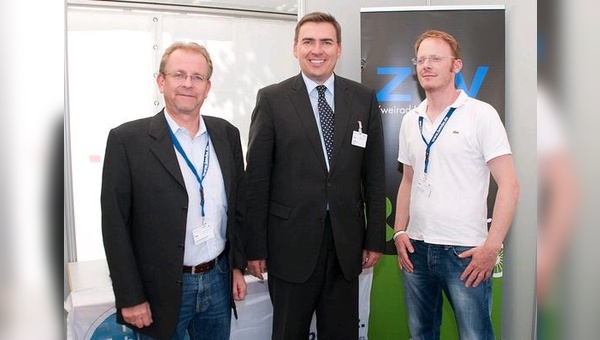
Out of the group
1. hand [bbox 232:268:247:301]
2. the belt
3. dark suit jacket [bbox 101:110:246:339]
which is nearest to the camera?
dark suit jacket [bbox 101:110:246:339]

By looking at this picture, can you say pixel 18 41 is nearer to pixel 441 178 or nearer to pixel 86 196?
pixel 441 178

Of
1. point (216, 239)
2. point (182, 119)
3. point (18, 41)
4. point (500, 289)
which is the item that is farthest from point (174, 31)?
point (18, 41)

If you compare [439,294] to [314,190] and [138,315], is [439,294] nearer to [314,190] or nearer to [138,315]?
[314,190]

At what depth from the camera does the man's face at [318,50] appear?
7.34 ft

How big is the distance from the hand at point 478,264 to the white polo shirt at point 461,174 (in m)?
0.04

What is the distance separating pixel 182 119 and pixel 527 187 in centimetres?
238

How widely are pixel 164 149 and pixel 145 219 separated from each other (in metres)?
0.26

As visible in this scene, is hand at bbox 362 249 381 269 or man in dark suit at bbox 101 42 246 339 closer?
man in dark suit at bbox 101 42 246 339

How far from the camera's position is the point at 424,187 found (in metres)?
2.14

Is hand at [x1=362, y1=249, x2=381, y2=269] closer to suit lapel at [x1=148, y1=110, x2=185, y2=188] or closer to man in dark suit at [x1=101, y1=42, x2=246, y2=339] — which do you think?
man in dark suit at [x1=101, y1=42, x2=246, y2=339]

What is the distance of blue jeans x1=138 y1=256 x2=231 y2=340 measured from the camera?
5.81ft

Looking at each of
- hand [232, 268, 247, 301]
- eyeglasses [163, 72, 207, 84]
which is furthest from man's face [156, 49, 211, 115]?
hand [232, 268, 247, 301]

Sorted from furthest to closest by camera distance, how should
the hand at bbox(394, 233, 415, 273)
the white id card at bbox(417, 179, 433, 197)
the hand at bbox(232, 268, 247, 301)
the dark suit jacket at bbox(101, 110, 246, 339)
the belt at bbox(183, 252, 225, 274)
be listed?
the hand at bbox(394, 233, 415, 273)
the white id card at bbox(417, 179, 433, 197)
the hand at bbox(232, 268, 247, 301)
the belt at bbox(183, 252, 225, 274)
the dark suit jacket at bbox(101, 110, 246, 339)

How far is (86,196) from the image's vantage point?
133 inches
